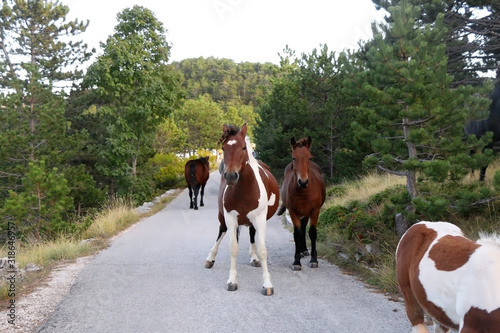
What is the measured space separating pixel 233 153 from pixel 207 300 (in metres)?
1.89

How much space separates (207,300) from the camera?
16.0 ft

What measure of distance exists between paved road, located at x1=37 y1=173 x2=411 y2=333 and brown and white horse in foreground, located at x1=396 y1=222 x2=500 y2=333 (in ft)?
3.90

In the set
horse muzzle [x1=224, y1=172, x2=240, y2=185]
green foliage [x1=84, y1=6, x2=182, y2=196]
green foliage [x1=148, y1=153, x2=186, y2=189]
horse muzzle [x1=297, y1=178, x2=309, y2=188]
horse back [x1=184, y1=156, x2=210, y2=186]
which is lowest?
green foliage [x1=148, y1=153, x2=186, y2=189]

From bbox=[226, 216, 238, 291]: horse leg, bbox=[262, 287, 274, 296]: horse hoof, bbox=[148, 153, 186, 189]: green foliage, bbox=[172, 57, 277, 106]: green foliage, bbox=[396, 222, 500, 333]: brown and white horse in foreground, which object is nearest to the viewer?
→ bbox=[396, 222, 500, 333]: brown and white horse in foreground

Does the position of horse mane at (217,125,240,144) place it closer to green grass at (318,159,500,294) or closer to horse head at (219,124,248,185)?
horse head at (219,124,248,185)

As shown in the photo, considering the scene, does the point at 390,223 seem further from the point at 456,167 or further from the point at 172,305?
the point at 172,305

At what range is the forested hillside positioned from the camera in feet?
19.0

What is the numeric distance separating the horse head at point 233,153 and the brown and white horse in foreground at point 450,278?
2.30 meters

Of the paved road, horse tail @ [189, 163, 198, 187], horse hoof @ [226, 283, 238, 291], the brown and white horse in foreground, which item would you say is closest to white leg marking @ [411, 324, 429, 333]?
the brown and white horse in foreground

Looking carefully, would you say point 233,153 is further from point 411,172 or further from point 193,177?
point 193,177

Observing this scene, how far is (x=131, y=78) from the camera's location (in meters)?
16.3

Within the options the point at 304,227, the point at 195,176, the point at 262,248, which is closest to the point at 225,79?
the point at 195,176

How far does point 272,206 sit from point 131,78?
1194cm

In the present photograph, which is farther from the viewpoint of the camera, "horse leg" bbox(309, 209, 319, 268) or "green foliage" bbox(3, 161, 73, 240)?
"green foliage" bbox(3, 161, 73, 240)
